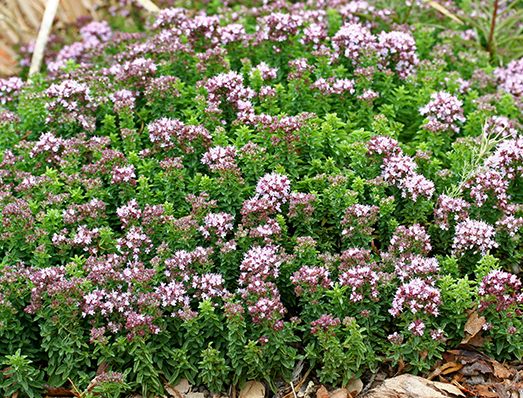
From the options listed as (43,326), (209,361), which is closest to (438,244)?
(209,361)

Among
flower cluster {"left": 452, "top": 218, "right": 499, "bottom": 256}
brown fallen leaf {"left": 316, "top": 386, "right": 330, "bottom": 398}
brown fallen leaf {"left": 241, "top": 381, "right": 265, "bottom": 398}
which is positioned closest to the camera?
brown fallen leaf {"left": 316, "top": 386, "right": 330, "bottom": 398}

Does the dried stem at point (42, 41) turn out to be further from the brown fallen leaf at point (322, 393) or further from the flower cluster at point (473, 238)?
the flower cluster at point (473, 238)

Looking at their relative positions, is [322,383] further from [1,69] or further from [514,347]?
[1,69]

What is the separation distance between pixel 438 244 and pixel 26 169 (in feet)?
13.7

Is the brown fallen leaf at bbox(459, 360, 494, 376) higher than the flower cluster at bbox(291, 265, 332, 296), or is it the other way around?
the flower cluster at bbox(291, 265, 332, 296)

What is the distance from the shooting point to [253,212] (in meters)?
4.38

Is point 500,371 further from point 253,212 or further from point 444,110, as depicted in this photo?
point 444,110

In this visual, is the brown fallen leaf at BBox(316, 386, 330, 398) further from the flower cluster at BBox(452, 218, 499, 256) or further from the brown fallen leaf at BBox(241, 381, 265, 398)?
the flower cluster at BBox(452, 218, 499, 256)

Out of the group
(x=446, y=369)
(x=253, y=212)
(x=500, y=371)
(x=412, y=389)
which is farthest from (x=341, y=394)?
(x=253, y=212)

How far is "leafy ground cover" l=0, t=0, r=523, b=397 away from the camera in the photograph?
3.96 metres

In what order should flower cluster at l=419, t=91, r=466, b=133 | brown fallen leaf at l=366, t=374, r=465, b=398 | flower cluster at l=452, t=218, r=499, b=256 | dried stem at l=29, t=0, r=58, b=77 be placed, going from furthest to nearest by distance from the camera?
dried stem at l=29, t=0, r=58, b=77
flower cluster at l=419, t=91, r=466, b=133
flower cluster at l=452, t=218, r=499, b=256
brown fallen leaf at l=366, t=374, r=465, b=398

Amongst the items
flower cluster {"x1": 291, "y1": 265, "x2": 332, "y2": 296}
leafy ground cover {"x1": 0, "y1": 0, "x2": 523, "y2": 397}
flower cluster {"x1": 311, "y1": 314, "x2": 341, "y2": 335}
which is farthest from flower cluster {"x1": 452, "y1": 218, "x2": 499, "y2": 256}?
flower cluster {"x1": 311, "y1": 314, "x2": 341, "y2": 335}

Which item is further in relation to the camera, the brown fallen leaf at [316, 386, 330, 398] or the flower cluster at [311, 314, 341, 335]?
the brown fallen leaf at [316, 386, 330, 398]

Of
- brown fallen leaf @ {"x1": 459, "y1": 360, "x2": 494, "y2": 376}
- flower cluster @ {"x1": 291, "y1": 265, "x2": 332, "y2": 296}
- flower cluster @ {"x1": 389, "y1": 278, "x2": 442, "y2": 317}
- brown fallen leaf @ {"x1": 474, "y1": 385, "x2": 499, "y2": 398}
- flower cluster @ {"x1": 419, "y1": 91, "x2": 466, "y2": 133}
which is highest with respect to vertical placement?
flower cluster @ {"x1": 419, "y1": 91, "x2": 466, "y2": 133}
